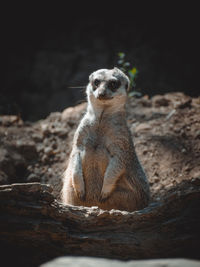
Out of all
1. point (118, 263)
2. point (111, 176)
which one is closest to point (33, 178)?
point (111, 176)

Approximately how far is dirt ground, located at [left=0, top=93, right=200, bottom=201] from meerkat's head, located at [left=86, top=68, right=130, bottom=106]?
1419 millimetres

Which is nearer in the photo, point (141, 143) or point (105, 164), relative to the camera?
point (105, 164)

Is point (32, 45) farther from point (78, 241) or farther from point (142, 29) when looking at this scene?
point (78, 241)

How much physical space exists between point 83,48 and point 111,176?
5.97 metres

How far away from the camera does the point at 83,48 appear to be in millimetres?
9164

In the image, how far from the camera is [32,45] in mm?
9562

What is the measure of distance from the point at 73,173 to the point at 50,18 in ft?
23.1

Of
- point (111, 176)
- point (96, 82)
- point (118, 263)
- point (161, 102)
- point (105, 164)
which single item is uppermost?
point (161, 102)

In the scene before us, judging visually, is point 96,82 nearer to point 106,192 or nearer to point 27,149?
point 106,192

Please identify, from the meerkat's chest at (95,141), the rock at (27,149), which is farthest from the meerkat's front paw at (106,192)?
the rock at (27,149)

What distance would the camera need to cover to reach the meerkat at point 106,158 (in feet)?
12.9

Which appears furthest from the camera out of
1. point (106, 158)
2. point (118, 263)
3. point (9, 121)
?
point (9, 121)

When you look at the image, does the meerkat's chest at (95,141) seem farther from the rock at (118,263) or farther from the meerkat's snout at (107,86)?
the rock at (118,263)

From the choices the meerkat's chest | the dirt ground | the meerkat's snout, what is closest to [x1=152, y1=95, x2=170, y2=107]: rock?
the dirt ground
